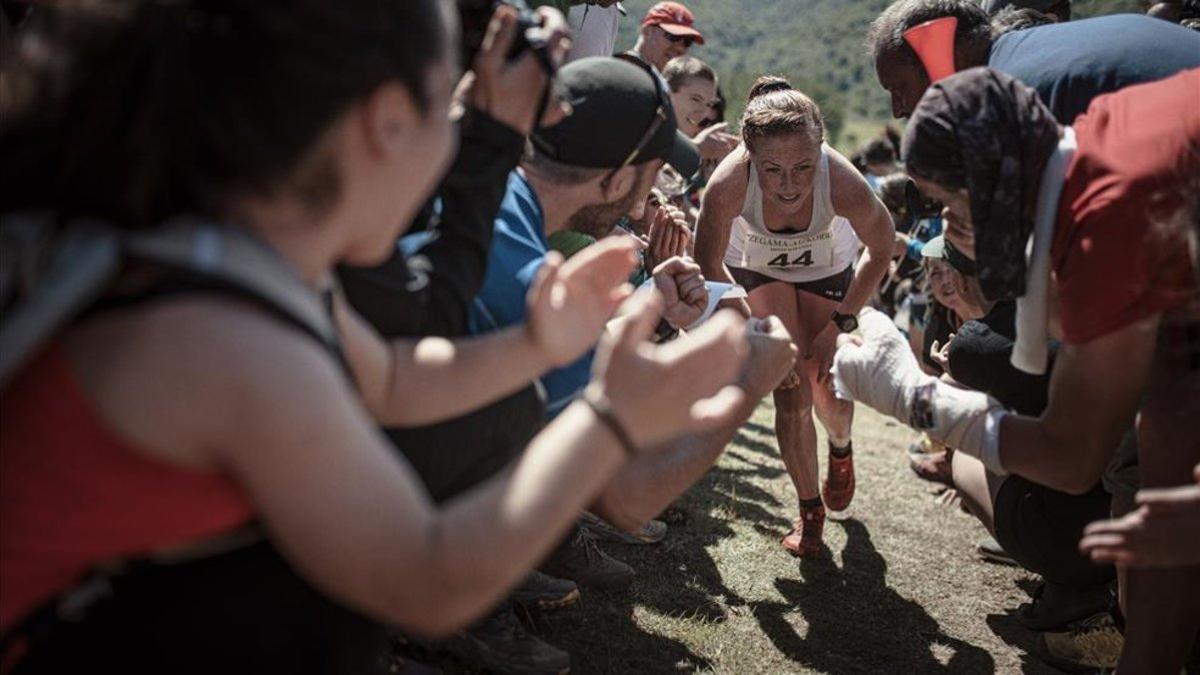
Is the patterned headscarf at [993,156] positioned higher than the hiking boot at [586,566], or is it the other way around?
the patterned headscarf at [993,156]

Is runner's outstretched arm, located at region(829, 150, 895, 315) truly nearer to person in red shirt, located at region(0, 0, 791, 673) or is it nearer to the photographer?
the photographer

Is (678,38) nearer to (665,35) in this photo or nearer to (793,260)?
(665,35)

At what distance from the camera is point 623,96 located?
2711 mm

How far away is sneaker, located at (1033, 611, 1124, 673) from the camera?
10.9ft

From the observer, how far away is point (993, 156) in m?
2.36

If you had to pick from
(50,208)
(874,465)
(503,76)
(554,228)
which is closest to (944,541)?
(874,465)

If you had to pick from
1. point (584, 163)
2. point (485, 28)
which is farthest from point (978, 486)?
point (485, 28)

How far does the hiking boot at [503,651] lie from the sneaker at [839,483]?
2.02 metres

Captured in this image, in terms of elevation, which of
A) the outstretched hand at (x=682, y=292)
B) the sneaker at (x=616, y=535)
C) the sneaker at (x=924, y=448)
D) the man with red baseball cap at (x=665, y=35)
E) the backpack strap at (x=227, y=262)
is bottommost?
the sneaker at (x=924, y=448)

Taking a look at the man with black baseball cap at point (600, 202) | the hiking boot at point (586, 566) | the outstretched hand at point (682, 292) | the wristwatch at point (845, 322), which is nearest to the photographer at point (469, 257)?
the man with black baseball cap at point (600, 202)

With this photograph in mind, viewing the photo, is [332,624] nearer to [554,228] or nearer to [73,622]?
[73,622]

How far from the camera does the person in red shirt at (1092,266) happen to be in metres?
2.21

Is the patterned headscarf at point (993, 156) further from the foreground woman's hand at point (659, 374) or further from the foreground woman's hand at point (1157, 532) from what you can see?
the foreground woman's hand at point (659, 374)

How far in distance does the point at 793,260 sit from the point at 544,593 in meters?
2.25
